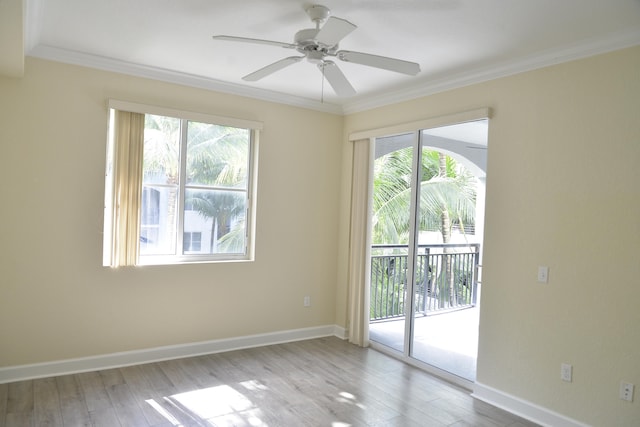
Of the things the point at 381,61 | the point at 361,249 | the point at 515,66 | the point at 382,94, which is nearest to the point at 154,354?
the point at 361,249

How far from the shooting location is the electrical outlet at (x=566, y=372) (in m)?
2.86

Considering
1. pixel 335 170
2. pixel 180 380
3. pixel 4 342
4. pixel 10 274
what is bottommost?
pixel 180 380

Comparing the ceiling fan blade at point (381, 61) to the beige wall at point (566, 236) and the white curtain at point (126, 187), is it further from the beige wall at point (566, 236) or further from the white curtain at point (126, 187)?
the white curtain at point (126, 187)

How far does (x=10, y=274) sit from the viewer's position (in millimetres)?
3279

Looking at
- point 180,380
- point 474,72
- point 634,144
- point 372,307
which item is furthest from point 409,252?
point 180,380

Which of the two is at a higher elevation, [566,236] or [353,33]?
[353,33]

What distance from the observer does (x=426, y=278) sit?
161 inches

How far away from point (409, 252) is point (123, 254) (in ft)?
8.66

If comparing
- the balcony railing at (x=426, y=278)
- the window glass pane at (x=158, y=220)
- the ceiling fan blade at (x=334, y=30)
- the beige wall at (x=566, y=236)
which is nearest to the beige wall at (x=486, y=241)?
the beige wall at (x=566, y=236)

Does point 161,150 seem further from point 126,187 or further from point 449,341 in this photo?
point 449,341

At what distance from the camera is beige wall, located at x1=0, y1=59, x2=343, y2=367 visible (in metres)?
3.29

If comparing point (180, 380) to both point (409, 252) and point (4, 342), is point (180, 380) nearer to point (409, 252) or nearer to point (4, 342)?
point (4, 342)

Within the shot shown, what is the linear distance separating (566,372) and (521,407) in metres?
0.45

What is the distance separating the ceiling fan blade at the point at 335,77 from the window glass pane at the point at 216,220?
1843mm
